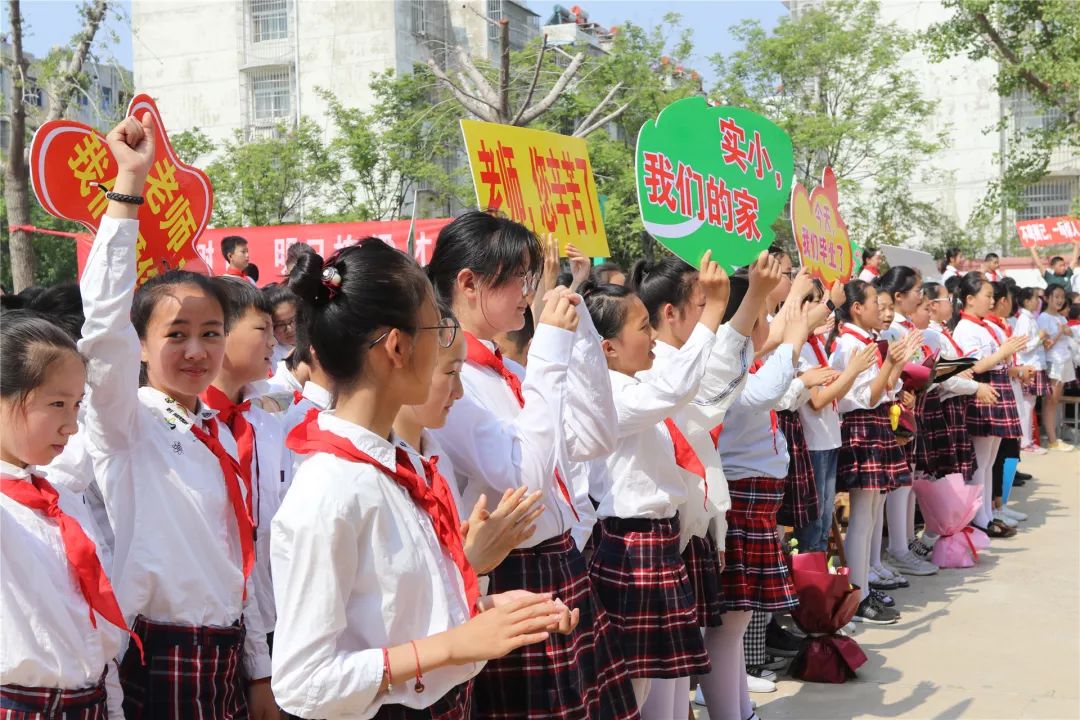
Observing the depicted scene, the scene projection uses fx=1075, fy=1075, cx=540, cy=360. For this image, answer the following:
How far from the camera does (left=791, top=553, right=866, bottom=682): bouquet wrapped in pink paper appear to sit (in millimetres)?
4449

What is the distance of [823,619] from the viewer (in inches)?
177

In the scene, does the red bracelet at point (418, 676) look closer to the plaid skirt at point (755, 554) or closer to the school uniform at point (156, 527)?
the school uniform at point (156, 527)

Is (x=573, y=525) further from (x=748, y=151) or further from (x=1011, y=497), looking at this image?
(x=1011, y=497)

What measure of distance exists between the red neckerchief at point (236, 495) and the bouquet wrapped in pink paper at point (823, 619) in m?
2.69

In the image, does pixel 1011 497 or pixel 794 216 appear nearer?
pixel 794 216

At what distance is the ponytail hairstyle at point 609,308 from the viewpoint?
332 centimetres

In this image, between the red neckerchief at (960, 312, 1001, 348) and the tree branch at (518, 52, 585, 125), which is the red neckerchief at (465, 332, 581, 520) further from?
the tree branch at (518, 52, 585, 125)

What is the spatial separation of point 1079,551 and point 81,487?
634 cm

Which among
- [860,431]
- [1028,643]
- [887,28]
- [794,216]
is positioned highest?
[887,28]

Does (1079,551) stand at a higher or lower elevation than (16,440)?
lower

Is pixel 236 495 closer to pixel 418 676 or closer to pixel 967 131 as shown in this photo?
pixel 418 676

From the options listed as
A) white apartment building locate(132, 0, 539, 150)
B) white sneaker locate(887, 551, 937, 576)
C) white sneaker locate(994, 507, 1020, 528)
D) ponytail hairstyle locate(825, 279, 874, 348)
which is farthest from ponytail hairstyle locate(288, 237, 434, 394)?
white apartment building locate(132, 0, 539, 150)

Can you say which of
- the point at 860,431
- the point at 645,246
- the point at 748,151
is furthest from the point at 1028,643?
the point at 645,246

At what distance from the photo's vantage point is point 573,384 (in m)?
2.64
